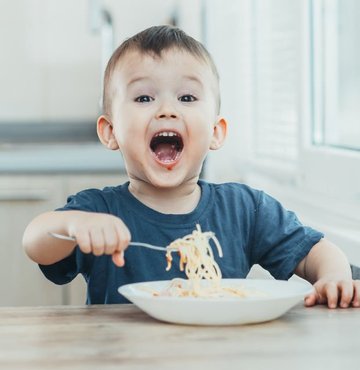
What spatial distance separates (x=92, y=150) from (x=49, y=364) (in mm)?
2343

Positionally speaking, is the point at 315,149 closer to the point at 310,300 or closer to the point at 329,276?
the point at 329,276

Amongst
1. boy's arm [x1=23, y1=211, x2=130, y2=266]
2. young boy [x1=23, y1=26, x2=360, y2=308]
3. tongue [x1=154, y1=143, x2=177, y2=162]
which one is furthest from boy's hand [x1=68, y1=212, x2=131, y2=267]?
tongue [x1=154, y1=143, x2=177, y2=162]

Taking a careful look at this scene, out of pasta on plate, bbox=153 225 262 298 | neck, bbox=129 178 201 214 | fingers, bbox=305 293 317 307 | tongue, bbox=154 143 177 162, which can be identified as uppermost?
tongue, bbox=154 143 177 162

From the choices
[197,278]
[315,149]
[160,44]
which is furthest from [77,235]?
[315,149]

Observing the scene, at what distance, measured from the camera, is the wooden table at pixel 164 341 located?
0.90 meters

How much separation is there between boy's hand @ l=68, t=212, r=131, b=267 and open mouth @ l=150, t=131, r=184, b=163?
0.31 m

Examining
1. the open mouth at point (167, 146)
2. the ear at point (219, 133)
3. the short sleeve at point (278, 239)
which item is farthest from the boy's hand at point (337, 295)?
the ear at point (219, 133)

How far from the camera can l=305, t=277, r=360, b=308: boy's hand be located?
1220 millimetres

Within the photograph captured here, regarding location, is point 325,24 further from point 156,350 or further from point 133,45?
point 156,350

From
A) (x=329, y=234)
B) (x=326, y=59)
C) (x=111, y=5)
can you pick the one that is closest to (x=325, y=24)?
(x=326, y=59)

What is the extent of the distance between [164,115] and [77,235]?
34cm

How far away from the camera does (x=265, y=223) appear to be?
5.11ft

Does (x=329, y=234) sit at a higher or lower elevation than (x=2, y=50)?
lower

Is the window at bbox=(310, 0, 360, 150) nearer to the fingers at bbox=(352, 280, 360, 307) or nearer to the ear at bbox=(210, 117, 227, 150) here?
the ear at bbox=(210, 117, 227, 150)
